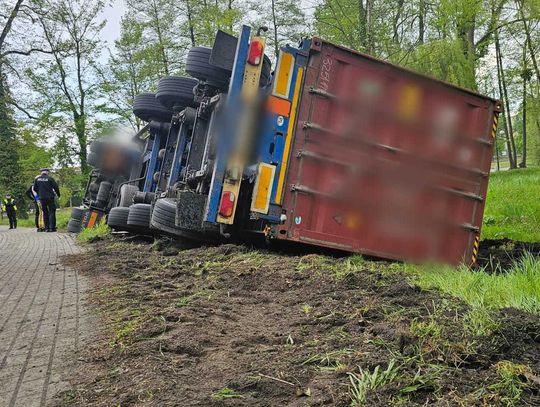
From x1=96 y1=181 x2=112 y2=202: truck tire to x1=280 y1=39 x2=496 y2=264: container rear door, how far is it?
896cm

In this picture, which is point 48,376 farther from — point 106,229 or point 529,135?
point 529,135

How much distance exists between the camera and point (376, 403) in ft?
5.77

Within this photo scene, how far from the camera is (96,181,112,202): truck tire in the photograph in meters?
13.2

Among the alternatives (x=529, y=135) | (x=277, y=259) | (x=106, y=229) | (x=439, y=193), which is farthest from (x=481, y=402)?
(x=529, y=135)

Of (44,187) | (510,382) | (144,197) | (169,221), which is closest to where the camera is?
(510,382)

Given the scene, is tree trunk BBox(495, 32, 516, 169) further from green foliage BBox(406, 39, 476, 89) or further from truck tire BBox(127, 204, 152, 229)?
truck tire BBox(127, 204, 152, 229)

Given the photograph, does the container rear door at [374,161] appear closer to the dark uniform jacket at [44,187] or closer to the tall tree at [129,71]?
the dark uniform jacket at [44,187]

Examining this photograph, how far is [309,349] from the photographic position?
2.38 meters

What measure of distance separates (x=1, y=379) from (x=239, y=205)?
351cm

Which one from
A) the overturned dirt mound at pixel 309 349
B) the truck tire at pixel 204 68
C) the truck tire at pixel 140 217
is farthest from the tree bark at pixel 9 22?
the overturned dirt mound at pixel 309 349

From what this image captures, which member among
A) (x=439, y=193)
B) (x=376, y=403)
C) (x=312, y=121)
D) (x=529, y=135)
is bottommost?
(x=376, y=403)

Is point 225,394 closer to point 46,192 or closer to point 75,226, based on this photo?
point 75,226

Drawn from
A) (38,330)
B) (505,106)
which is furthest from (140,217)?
(505,106)

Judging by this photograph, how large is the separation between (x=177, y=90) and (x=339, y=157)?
11.7 ft
